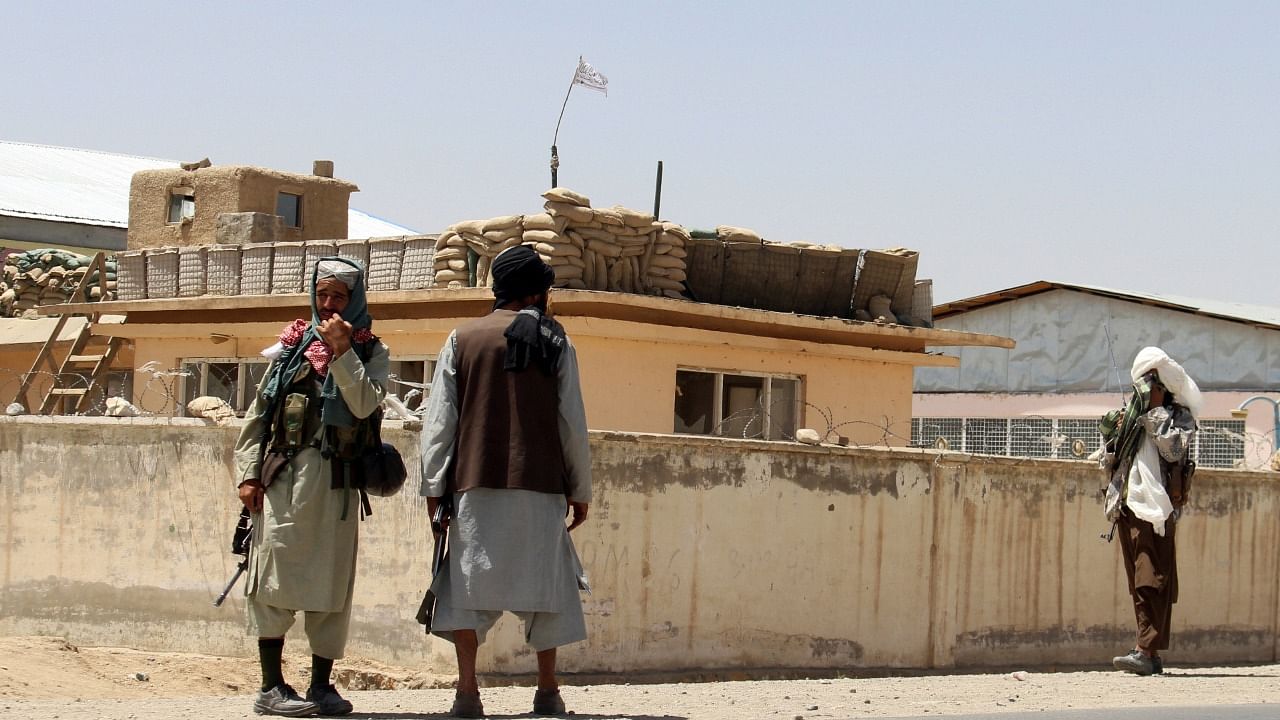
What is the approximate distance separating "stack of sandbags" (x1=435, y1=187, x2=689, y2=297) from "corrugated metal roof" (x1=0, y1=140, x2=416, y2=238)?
21.6 meters

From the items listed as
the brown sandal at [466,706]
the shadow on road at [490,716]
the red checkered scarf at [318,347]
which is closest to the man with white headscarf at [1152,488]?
the shadow on road at [490,716]

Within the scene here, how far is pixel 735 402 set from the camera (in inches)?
596

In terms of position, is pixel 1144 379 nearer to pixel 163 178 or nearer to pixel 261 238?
pixel 261 238

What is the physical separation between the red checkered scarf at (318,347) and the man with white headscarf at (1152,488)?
463 centimetres

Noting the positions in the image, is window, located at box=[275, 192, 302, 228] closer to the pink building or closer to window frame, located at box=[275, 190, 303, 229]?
window frame, located at box=[275, 190, 303, 229]

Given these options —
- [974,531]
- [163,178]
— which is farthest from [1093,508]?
[163,178]

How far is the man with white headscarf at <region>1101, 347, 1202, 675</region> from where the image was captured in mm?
9008

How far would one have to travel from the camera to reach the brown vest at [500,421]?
242 inches

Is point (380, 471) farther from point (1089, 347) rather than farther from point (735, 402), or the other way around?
point (1089, 347)

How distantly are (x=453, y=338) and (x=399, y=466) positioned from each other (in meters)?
0.57

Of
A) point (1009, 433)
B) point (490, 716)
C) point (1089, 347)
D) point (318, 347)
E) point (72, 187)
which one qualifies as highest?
point (72, 187)

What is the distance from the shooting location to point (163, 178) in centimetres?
1958

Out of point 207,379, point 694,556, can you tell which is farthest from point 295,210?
point 694,556

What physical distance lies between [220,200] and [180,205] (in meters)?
1.00
